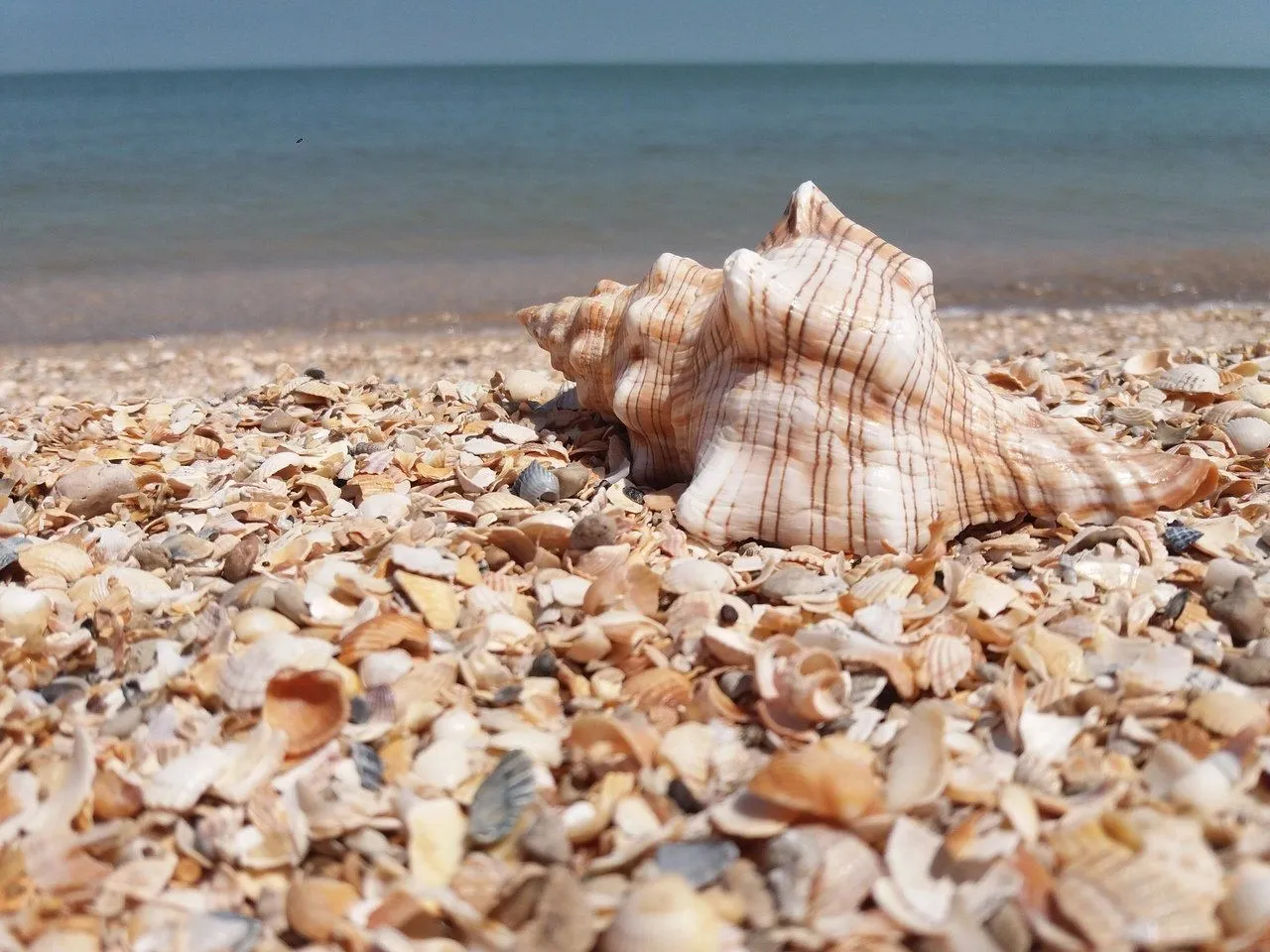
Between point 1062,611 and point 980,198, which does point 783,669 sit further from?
point 980,198

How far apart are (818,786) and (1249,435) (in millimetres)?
2701

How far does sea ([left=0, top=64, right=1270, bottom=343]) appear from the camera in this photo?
28.2 feet

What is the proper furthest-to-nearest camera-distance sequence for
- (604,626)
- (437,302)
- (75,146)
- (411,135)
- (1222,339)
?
(411,135), (75,146), (437,302), (1222,339), (604,626)

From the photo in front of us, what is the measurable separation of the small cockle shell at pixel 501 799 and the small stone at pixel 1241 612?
168 centimetres

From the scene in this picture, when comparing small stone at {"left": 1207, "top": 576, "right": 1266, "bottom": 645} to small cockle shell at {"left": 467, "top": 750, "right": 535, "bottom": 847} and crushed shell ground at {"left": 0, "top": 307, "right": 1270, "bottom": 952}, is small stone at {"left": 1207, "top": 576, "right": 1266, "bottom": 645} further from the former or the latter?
small cockle shell at {"left": 467, "top": 750, "right": 535, "bottom": 847}

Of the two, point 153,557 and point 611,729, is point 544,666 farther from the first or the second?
point 153,557

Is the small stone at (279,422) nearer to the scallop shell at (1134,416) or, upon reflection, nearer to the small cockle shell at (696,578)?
the small cockle shell at (696,578)

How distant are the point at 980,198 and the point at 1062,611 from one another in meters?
11.3

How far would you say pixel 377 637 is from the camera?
2193mm

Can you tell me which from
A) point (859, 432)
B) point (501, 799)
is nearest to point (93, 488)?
point (501, 799)

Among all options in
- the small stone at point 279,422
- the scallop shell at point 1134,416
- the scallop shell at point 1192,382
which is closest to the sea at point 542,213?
the small stone at point 279,422

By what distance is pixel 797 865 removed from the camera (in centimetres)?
156

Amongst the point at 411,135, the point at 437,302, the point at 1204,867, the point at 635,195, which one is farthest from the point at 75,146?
the point at 1204,867

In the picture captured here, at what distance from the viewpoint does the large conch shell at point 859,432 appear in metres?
2.71
